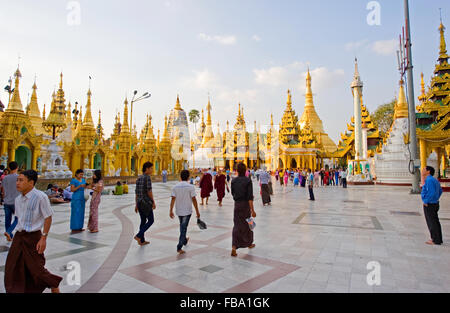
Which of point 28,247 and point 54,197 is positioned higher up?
point 28,247

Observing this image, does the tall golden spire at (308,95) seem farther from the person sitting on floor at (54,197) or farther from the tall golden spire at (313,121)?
the person sitting on floor at (54,197)

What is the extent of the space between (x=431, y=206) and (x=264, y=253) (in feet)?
11.7

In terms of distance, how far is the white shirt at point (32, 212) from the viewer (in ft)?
9.18

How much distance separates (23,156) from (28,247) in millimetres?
21817

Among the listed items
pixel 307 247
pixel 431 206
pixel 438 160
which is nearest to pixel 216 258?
pixel 307 247

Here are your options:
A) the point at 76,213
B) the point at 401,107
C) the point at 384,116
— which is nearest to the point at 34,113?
the point at 76,213

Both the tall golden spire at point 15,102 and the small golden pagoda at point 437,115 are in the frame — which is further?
the tall golden spire at point 15,102

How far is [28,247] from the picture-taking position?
9.18 feet

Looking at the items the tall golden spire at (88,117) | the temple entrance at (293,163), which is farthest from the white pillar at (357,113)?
the tall golden spire at (88,117)

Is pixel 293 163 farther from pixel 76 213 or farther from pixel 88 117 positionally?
pixel 76 213

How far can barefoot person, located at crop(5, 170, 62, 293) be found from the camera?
9.05 ft

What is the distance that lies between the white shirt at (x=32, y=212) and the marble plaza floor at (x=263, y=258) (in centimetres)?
100

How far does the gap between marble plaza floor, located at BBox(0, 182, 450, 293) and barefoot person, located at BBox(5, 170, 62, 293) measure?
21.4 inches
